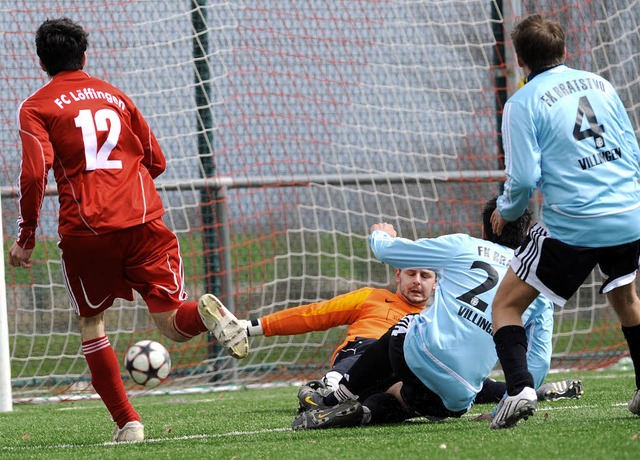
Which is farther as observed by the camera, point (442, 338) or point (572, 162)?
point (442, 338)

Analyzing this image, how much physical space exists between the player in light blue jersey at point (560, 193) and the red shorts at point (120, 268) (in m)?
1.45

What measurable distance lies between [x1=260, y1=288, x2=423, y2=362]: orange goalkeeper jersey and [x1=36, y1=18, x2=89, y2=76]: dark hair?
6.16 feet

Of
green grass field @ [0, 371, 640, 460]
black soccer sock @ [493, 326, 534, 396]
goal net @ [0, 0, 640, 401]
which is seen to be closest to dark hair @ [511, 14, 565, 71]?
black soccer sock @ [493, 326, 534, 396]

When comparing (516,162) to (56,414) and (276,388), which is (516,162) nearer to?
(56,414)

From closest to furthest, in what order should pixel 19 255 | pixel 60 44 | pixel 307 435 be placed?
pixel 307 435
pixel 19 255
pixel 60 44

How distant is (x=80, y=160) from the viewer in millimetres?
4555

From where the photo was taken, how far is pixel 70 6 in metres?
8.23

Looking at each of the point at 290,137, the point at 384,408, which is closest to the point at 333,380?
the point at 384,408

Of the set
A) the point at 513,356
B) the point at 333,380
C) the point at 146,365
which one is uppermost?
the point at 513,356

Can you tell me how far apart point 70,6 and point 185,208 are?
176cm

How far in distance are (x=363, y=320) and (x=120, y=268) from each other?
1.84 m

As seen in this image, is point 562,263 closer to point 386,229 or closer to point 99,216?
point 386,229

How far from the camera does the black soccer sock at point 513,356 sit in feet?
13.4

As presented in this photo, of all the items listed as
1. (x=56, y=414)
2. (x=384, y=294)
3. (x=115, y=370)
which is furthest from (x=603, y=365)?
(x=115, y=370)
